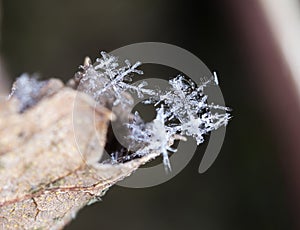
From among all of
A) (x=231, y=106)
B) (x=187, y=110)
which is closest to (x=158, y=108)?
(x=187, y=110)

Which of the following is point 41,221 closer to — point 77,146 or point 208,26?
point 77,146

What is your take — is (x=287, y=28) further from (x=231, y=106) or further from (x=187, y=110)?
(x=187, y=110)

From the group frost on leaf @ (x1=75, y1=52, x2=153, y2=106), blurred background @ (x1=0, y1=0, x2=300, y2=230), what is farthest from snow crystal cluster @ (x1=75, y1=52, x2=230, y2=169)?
blurred background @ (x1=0, y1=0, x2=300, y2=230)

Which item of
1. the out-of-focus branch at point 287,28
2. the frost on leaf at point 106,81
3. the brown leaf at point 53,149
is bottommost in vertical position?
the brown leaf at point 53,149

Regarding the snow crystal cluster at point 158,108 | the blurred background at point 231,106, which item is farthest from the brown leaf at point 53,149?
the blurred background at point 231,106

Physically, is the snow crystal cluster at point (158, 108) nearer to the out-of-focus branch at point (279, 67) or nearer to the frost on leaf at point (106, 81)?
the frost on leaf at point (106, 81)
